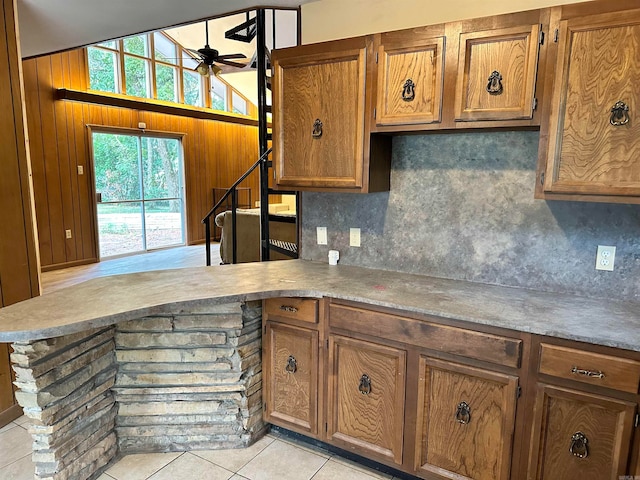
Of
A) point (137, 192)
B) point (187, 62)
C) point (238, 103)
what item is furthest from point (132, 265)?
point (238, 103)

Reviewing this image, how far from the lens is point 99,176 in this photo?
694 cm

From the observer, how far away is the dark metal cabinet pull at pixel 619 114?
1.65 m

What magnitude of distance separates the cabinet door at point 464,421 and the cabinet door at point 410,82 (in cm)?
116

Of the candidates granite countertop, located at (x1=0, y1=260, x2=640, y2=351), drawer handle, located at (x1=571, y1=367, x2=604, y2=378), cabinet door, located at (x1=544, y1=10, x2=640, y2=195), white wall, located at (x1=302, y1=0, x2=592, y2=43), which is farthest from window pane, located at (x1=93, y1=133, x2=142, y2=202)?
drawer handle, located at (x1=571, y1=367, x2=604, y2=378)

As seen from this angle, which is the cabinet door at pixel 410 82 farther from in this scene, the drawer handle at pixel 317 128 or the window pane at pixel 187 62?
the window pane at pixel 187 62

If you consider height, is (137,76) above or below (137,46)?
below

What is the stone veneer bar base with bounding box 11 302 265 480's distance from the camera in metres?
2.07

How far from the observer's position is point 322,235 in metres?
2.79

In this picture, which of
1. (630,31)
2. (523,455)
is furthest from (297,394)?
(630,31)

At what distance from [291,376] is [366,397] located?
0.45m

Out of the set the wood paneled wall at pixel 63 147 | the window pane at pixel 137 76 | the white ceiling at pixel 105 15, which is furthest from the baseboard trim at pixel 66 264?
the white ceiling at pixel 105 15

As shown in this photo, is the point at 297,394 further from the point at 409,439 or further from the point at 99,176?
the point at 99,176

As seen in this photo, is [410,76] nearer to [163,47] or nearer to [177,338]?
[177,338]

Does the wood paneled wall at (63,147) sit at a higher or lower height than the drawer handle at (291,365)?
higher
